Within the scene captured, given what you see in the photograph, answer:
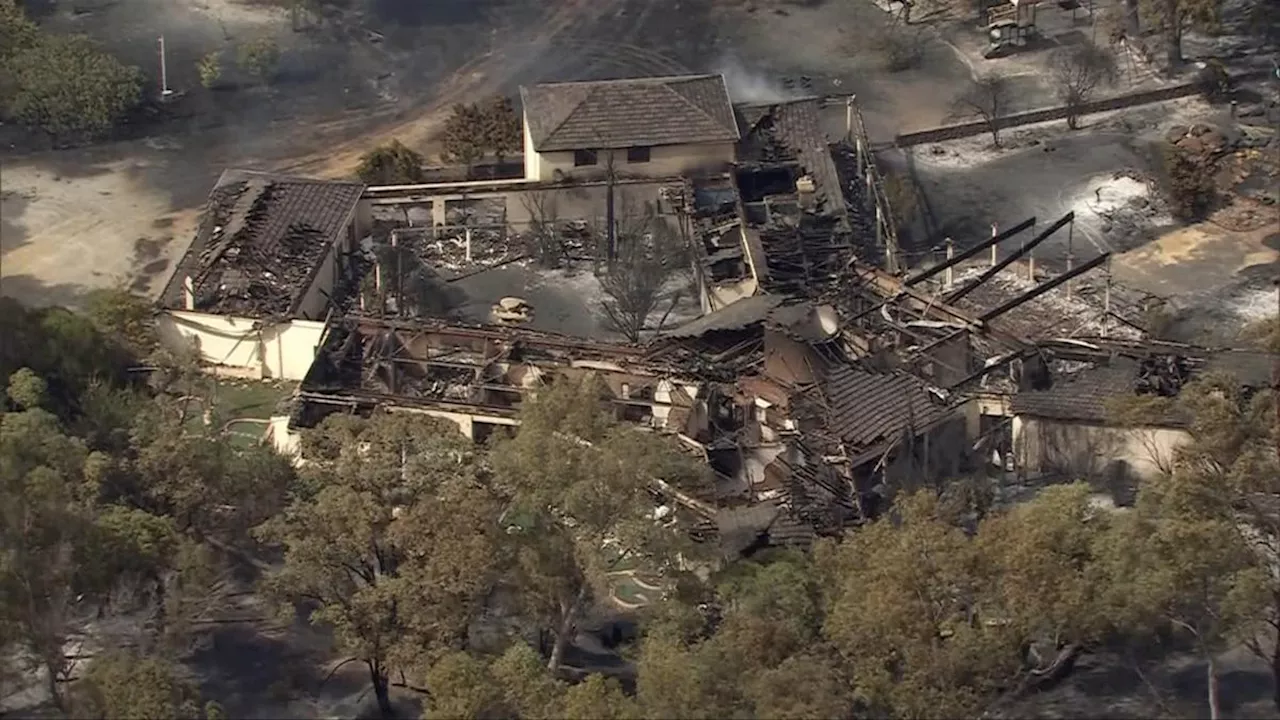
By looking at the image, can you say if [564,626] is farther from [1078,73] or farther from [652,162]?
[1078,73]

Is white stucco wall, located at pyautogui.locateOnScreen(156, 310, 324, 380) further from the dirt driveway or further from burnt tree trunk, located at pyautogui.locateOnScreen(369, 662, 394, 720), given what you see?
burnt tree trunk, located at pyautogui.locateOnScreen(369, 662, 394, 720)

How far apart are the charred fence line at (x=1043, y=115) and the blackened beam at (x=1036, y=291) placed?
9.00m

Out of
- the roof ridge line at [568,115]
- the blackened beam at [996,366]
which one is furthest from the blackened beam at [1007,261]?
the roof ridge line at [568,115]

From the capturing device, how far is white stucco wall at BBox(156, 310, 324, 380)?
128ft

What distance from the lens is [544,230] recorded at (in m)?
43.5

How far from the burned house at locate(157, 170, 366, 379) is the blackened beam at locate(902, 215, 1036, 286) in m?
10.9

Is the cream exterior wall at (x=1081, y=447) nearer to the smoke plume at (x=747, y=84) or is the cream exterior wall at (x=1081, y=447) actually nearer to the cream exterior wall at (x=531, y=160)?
the cream exterior wall at (x=531, y=160)

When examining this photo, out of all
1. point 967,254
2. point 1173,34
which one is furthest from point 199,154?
point 1173,34

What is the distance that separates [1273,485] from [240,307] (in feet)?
63.7

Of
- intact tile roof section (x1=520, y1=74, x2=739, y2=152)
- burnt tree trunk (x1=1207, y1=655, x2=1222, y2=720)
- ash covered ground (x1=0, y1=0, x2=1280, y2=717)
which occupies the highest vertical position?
intact tile roof section (x1=520, y1=74, x2=739, y2=152)

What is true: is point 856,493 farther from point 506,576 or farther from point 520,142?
point 520,142

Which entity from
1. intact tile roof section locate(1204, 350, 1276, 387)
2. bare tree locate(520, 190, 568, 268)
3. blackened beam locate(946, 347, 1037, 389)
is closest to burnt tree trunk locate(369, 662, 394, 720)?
blackened beam locate(946, 347, 1037, 389)

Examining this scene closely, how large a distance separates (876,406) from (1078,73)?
1825 centimetres

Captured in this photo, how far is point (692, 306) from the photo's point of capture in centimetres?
4147
